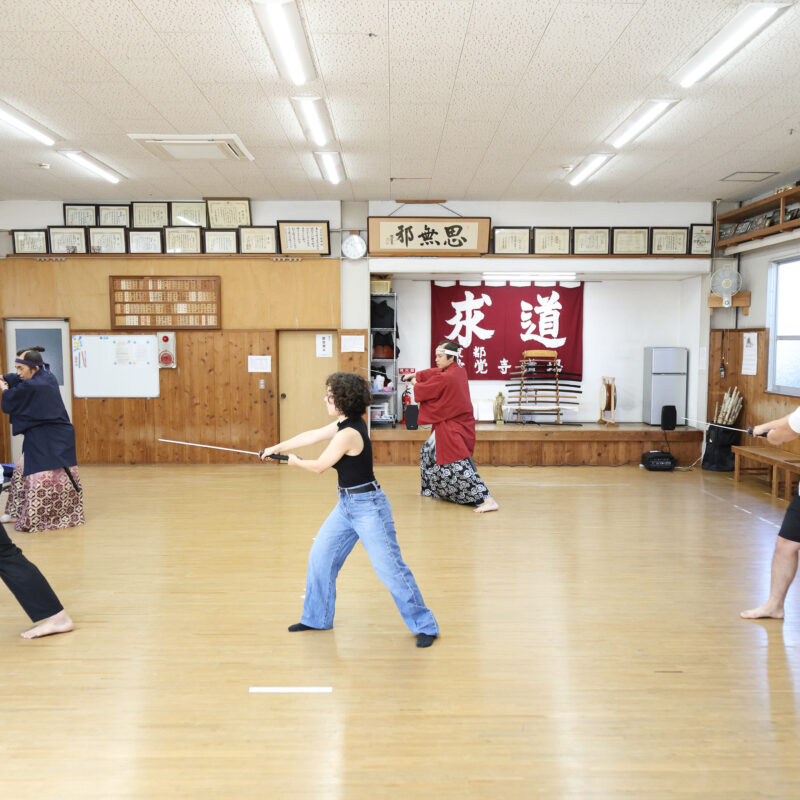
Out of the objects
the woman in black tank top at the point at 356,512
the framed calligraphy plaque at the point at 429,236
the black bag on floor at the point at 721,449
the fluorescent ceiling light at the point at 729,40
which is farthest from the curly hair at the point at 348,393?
the black bag on floor at the point at 721,449

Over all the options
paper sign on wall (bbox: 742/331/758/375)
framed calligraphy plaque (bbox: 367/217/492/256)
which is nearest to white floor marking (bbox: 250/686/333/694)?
framed calligraphy plaque (bbox: 367/217/492/256)

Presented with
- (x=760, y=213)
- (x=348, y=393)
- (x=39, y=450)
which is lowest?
(x=39, y=450)

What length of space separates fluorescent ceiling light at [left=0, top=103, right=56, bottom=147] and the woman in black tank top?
378 cm

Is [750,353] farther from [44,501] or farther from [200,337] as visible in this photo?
[44,501]

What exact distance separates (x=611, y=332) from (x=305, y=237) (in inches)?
169

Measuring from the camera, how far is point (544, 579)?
427 centimetres

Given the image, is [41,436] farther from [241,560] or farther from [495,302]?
[495,302]

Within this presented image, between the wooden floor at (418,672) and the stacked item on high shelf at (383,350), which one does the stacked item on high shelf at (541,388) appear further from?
the wooden floor at (418,672)

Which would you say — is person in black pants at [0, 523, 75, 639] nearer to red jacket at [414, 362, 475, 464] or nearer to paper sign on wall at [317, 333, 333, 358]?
red jacket at [414, 362, 475, 464]

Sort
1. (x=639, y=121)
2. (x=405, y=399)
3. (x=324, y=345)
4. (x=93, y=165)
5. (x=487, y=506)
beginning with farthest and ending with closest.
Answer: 1. (x=405, y=399)
2. (x=324, y=345)
3. (x=93, y=165)
4. (x=487, y=506)
5. (x=639, y=121)

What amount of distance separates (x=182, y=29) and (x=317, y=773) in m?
3.79

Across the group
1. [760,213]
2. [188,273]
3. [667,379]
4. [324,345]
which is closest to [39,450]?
[188,273]

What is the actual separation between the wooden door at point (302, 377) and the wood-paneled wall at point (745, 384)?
15.8 feet

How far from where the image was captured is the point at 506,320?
8.89 metres
